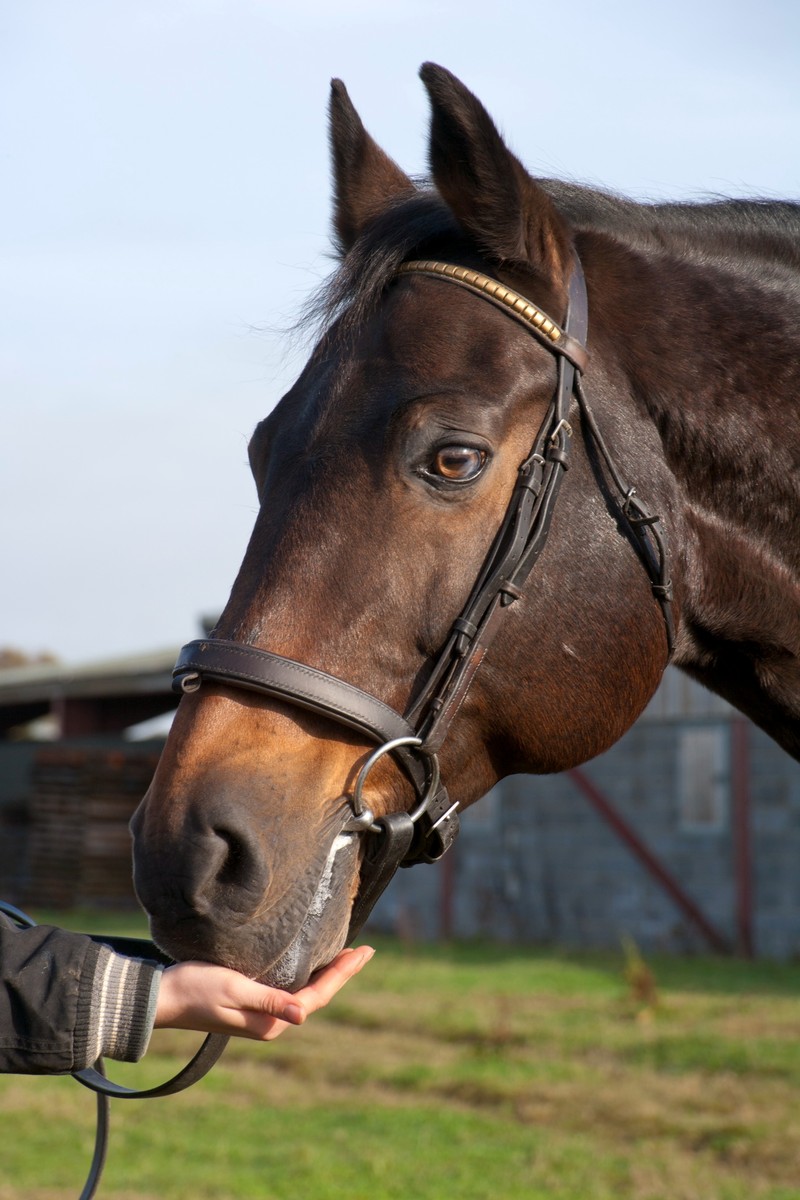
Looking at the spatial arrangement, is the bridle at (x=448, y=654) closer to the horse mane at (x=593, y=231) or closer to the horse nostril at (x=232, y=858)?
the horse mane at (x=593, y=231)

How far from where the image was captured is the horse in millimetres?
2043

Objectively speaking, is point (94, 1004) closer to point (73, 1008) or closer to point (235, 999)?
point (73, 1008)

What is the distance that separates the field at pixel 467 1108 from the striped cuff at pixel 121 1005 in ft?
12.4

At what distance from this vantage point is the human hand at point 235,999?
6.51 ft

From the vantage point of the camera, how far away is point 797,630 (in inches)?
101

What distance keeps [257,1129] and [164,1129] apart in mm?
517

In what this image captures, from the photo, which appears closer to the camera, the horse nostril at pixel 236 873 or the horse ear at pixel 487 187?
the horse nostril at pixel 236 873

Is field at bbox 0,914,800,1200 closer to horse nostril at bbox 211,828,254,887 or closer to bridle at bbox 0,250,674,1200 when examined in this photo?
bridle at bbox 0,250,674,1200

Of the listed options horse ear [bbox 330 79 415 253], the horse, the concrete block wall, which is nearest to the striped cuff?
the horse

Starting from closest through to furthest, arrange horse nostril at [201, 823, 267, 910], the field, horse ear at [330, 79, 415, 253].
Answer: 1. horse nostril at [201, 823, 267, 910]
2. horse ear at [330, 79, 415, 253]
3. the field

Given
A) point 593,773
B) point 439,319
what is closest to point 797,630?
point 439,319

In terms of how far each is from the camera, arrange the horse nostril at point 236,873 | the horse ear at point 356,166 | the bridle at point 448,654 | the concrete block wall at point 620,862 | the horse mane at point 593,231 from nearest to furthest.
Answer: the horse nostril at point 236,873
the bridle at point 448,654
the horse mane at point 593,231
the horse ear at point 356,166
the concrete block wall at point 620,862

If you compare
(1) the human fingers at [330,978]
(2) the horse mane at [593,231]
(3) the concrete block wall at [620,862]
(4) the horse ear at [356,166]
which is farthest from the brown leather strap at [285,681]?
(3) the concrete block wall at [620,862]

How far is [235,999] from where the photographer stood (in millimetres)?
1997
